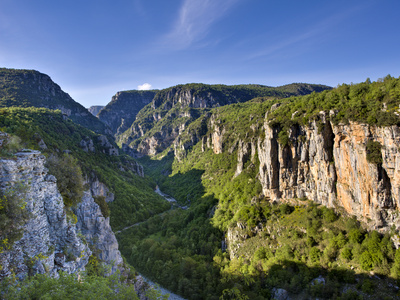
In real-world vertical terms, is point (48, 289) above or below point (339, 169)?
below

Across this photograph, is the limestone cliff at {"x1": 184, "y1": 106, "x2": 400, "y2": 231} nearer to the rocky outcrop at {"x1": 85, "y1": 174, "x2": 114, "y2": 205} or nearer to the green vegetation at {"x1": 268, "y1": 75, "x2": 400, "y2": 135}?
the green vegetation at {"x1": 268, "y1": 75, "x2": 400, "y2": 135}

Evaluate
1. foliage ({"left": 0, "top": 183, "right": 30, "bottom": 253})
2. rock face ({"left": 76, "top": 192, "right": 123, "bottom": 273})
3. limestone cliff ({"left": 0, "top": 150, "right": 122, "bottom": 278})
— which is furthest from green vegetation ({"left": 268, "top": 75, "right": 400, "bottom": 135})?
foliage ({"left": 0, "top": 183, "right": 30, "bottom": 253})

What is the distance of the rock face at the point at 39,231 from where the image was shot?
1218 centimetres

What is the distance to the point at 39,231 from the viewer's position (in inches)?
531

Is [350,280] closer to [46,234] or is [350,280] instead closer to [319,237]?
[319,237]

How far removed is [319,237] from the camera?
36.5 meters

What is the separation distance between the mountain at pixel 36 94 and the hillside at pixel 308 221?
4169 inches

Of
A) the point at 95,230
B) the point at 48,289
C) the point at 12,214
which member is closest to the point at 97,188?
the point at 95,230

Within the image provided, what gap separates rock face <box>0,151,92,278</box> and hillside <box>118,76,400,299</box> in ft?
94.1

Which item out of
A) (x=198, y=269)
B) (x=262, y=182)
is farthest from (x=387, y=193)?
(x=198, y=269)

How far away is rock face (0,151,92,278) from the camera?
1218 cm

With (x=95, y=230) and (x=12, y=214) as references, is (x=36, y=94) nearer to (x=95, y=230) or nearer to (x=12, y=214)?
(x=95, y=230)

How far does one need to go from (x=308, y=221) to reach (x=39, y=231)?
41.1 metres

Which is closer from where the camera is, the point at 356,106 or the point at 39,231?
the point at 39,231
